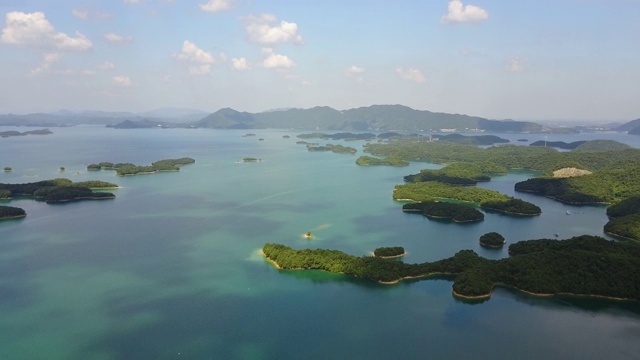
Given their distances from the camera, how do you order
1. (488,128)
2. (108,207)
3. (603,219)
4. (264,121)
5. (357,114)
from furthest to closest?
(264,121) < (357,114) < (488,128) < (108,207) < (603,219)

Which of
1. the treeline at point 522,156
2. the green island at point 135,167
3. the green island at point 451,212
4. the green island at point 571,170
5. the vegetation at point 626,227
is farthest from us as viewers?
the treeline at point 522,156

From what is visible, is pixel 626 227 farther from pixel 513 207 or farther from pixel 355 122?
pixel 355 122

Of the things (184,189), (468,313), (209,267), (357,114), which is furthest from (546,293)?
(357,114)

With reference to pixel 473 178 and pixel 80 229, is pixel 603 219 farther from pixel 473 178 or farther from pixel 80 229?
pixel 80 229

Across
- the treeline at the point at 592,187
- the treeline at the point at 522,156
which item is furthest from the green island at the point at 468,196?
the treeline at the point at 522,156

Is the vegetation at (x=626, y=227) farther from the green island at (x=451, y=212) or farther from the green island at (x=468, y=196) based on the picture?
the green island at (x=451, y=212)

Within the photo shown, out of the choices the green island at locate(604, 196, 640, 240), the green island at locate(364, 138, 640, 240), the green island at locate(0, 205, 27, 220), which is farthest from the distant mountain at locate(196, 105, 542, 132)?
the green island at locate(0, 205, 27, 220)
